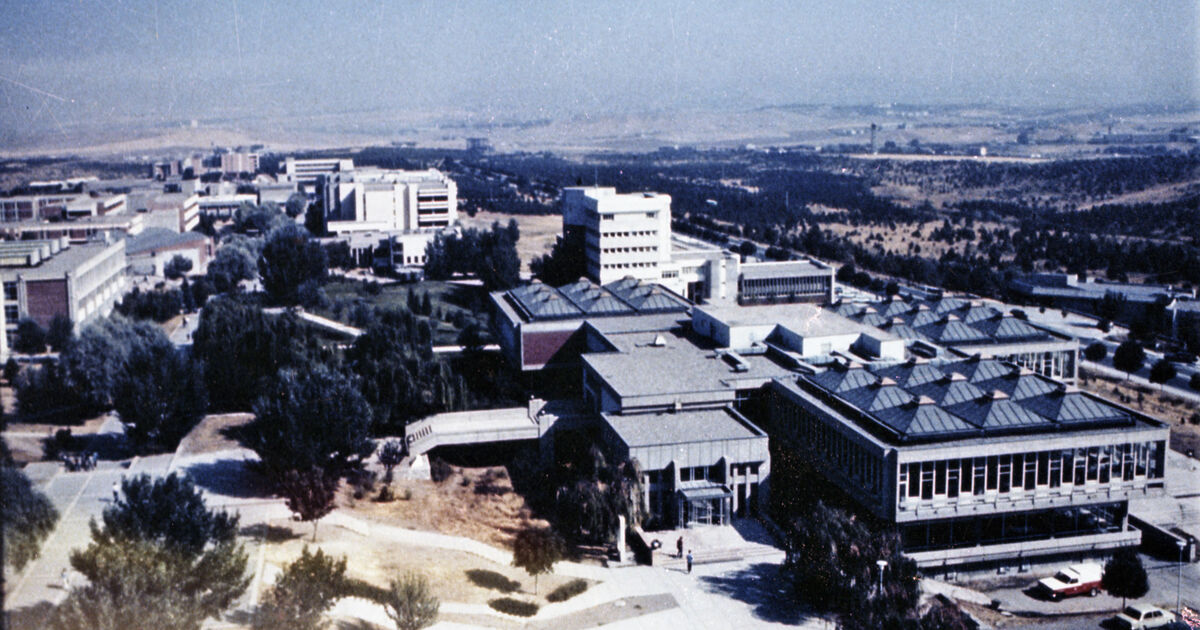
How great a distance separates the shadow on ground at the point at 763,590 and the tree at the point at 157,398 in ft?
58.5

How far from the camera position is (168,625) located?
15.9 metres

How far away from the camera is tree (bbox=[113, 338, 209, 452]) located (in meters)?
31.6

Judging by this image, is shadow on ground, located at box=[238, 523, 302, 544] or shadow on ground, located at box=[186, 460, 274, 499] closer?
shadow on ground, located at box=[238, 523, 302, 544]

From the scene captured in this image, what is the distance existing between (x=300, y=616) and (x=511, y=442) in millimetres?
15254

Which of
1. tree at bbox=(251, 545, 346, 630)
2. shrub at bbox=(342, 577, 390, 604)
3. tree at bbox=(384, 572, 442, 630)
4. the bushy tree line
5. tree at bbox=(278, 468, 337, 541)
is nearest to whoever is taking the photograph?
tree at bbox=(251, 545, 346, 630)

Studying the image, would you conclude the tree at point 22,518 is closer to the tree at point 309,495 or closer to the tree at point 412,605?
the tree at point 412,605

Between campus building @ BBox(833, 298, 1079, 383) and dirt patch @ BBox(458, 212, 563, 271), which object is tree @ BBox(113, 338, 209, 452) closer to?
campus building @ BBox(833, 298, 1079, 383)

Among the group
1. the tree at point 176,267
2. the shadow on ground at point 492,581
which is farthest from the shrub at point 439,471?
the tree at point 176,267

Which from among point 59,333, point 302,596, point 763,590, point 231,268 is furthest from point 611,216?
point 302,596

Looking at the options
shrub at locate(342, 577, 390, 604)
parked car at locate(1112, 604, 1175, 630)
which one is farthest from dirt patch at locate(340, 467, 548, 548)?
parked car at locate(1112, 604, 1175, 630)

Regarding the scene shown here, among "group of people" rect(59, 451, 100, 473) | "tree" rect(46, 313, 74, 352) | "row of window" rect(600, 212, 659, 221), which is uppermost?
"row of window" rect(600, 212, 659, 221)

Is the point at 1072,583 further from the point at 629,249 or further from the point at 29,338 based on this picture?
the point at 29,338

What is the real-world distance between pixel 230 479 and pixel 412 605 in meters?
12.5

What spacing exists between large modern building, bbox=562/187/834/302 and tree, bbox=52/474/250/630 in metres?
32.6
